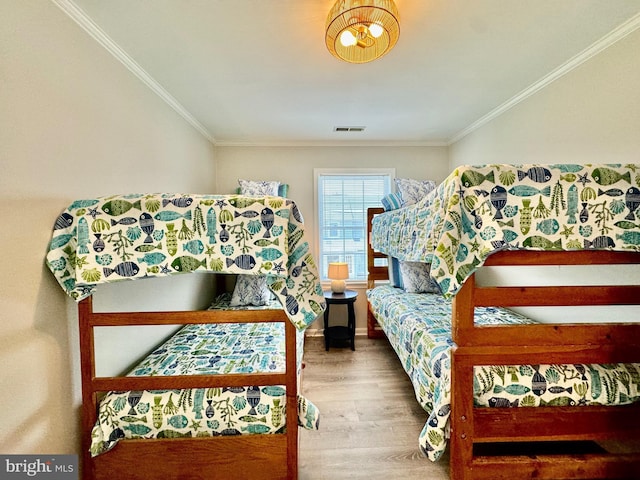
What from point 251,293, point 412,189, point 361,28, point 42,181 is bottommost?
point 251,293

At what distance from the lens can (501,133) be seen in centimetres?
263

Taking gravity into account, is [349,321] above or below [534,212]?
below

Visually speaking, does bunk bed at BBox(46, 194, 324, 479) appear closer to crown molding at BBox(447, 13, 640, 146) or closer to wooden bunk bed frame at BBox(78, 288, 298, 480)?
wooden bunk bed frame at BBox(78, 288, 298, 480)

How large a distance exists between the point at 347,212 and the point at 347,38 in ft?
7.93

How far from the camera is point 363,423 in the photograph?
6.58 ft

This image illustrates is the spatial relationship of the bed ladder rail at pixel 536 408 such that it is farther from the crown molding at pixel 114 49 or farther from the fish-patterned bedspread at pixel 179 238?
the crown molding at pixel 114 49

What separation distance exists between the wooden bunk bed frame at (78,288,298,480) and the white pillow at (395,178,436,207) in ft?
7.84

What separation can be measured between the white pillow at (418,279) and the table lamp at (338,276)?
0.66 meters

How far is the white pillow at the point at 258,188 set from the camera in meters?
3.23

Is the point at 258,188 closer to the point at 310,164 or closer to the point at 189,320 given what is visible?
Result: the point at 310,164

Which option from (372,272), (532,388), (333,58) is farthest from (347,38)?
(372,272)

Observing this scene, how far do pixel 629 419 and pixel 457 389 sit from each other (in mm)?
814

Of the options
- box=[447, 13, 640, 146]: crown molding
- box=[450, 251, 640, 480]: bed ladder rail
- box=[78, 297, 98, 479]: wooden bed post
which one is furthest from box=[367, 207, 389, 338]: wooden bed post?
box=[78, 297, 98, 479]: wooden bed post

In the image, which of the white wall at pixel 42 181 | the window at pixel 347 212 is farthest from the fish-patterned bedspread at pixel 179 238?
the window at pixel 347 212
